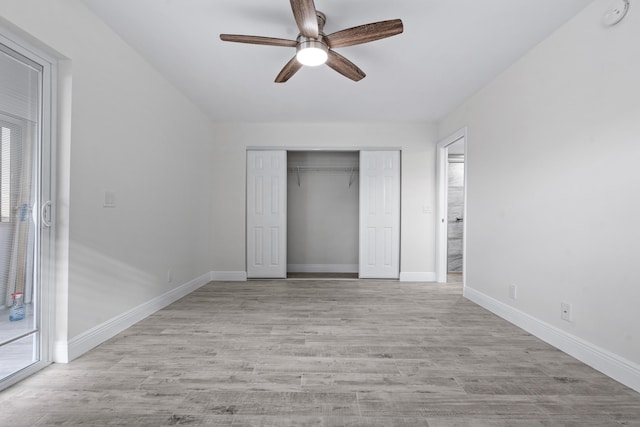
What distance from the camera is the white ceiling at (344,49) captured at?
2.22 meters

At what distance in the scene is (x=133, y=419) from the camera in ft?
4.99

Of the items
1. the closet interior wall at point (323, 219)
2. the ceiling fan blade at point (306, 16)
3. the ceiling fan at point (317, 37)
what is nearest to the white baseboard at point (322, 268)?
the closet interior wall at point (323, 219)

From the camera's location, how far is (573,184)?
7.52 feet

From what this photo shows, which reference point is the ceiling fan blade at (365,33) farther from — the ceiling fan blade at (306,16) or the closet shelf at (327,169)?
the closet shelf at (327,169)

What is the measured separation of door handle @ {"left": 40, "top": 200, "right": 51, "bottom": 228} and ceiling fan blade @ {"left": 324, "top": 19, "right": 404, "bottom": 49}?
7.15ft

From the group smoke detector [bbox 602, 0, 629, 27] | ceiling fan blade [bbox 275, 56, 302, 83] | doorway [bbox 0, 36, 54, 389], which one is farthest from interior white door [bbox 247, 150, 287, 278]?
smoke detector [bbox 602, 0, 629, 27]

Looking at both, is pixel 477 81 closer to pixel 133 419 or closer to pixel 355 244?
pixel 355 244

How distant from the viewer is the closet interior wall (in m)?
5.90

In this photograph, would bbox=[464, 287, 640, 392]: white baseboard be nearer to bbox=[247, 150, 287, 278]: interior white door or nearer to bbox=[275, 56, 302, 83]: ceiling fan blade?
bbox=[275, 56, 302, 83]: ceiling fan blade

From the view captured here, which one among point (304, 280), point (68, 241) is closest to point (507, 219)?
point (304, 280)

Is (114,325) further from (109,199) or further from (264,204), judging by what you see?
(264,204)

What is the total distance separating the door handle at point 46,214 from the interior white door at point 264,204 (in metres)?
3.03

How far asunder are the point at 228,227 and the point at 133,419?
354cm

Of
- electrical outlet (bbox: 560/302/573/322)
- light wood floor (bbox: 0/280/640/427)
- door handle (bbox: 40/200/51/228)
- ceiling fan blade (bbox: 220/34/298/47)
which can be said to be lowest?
light wood floor (bbox: 0/280/640/427)
